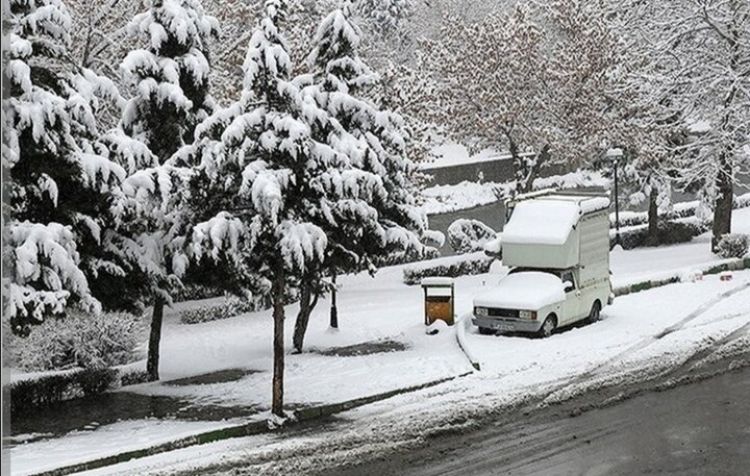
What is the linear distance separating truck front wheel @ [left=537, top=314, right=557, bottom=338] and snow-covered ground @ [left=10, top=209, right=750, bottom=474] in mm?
306

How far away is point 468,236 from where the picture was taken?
3934 centimetres

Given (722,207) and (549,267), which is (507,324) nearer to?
(549,267)

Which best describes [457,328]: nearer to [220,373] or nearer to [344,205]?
[220,373]

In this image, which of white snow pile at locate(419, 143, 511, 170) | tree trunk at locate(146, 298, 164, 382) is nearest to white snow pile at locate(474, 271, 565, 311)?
tree trunk at locate(146, 298, 164, 382)

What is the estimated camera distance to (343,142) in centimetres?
1734

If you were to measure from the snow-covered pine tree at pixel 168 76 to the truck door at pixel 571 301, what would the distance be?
8.90 meters

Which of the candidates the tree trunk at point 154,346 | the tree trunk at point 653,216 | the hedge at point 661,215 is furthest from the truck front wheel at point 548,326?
the hedge at point 661,215

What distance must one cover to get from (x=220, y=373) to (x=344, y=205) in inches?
238

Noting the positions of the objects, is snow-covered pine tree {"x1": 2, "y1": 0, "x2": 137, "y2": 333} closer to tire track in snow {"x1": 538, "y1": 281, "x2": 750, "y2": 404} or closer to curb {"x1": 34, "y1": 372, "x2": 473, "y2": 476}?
curb {"x1": 34, "y1": 372, "x2": 473, "y2": 476}

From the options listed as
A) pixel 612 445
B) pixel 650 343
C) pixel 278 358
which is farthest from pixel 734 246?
pixel 278 358

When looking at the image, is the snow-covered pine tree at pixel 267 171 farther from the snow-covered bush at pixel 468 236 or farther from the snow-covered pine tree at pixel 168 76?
the snow-covered bush at pixel 468 236

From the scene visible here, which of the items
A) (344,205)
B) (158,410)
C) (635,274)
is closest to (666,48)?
(635,274)

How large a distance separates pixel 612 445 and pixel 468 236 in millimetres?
24532

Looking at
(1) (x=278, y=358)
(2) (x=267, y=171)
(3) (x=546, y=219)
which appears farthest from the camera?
(3) (x=546, y=219)
